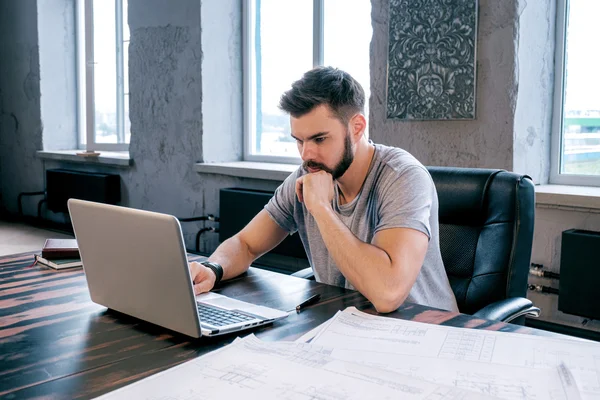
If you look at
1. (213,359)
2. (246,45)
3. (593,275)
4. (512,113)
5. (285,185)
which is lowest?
(593,275)

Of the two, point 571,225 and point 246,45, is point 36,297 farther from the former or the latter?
point 246,45

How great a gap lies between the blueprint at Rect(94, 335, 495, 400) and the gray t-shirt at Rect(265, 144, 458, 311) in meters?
0.62

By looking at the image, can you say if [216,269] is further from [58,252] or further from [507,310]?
[507,310]

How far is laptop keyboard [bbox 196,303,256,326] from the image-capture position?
3.97 ft

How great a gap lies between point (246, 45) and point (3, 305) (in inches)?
119

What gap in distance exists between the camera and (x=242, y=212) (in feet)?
12.0

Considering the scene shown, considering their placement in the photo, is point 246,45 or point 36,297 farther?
point 246,45

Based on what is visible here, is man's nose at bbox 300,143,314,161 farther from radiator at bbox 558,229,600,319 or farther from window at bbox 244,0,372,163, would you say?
window at bbox 244,0,372,163

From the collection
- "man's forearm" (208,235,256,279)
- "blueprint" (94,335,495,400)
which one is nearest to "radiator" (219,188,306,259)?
"man's forearm" (208,235,256,279)

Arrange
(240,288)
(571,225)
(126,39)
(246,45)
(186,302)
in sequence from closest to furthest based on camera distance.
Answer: (186,302)
(240,288)
(571,225)
(246,45)
(126,39)

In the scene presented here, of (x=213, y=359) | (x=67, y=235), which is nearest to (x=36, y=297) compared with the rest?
(x=213, y=359)

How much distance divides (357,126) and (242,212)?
1933 mm

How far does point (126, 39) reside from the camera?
16.4 feet

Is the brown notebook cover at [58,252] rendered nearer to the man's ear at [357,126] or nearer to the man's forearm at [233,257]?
the man's forearm at [233,257]
